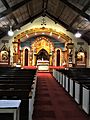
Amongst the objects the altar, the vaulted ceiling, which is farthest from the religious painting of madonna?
the altar

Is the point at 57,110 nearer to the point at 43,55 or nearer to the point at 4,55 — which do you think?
the point at 4,55

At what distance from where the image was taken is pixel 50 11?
1005 inches

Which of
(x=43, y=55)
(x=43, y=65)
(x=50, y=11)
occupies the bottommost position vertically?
(x=43, y=65)

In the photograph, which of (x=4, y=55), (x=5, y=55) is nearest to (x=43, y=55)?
(x=5, y=55)

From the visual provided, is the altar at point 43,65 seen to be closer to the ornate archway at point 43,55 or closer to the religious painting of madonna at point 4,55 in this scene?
the ornate archway at point 43,55

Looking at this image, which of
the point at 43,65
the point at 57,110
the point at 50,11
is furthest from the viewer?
the point at 43,65

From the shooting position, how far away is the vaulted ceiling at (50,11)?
1741 cm

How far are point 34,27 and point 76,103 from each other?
21.8 m

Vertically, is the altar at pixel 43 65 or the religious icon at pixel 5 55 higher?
the religious icon at pixel 5 55

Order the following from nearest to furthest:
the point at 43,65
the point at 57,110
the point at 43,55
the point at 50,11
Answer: the point at 57,110 → the point at 50,11 → the point at 43,65 → the point at 43,55

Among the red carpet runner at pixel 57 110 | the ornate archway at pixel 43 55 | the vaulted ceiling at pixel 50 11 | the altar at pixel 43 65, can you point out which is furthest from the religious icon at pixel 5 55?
the red carpet runner at pixel 57 110

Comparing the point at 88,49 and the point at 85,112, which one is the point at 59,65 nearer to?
the point at 88,49

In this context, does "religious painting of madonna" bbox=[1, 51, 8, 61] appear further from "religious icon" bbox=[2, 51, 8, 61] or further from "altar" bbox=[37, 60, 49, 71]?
"altar" bbox=[37, 60, 49, 71]

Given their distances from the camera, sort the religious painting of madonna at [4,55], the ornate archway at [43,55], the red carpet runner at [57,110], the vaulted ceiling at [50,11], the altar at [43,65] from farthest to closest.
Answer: the ornate archway at [43,55] → the religious painting of madonna at [4,55] → the altar at [43,65] → the vaulted ceiling at [50,11] → the red carpet runner at [57,110]
